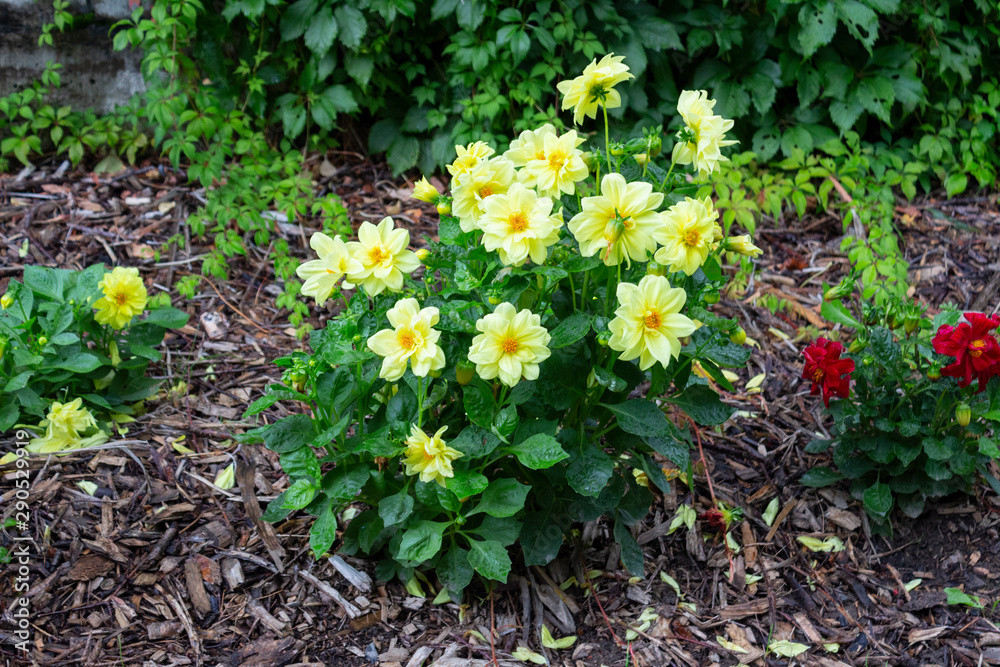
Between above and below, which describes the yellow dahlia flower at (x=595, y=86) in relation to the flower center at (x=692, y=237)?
above

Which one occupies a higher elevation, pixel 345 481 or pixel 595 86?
pixel 595 86

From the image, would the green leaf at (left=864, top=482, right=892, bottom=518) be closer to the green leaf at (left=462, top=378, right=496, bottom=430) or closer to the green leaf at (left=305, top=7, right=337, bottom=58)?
the green leaf at (left=462, top=378, right=496, bottom=430)

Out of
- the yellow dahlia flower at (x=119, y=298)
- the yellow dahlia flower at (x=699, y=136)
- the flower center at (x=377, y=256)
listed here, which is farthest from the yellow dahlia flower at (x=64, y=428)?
the yellow dahlia flower at (x=699, y=136)

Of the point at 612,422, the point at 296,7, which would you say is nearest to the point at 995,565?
the point at 612,422

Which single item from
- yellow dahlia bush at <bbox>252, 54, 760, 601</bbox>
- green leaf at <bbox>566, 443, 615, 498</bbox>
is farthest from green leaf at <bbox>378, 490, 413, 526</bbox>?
green leaf at <bbox>566, 443, 615, 498</bbox>

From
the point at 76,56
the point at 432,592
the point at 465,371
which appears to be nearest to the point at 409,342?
the point at 465,371

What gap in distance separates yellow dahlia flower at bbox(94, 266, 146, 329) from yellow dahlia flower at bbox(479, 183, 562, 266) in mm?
1309

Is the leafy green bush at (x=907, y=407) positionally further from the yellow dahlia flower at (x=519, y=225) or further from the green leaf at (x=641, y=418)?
the yellow dahlia flower at (x=519, y=225)

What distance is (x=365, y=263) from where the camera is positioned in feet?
5.47

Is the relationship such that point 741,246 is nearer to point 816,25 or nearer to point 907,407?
point 907,407

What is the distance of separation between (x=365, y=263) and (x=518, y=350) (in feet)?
1.32

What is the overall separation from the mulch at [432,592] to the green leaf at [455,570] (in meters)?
0.19

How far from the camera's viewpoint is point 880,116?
3.66m

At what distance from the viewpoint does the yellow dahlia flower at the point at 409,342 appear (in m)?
1.52
